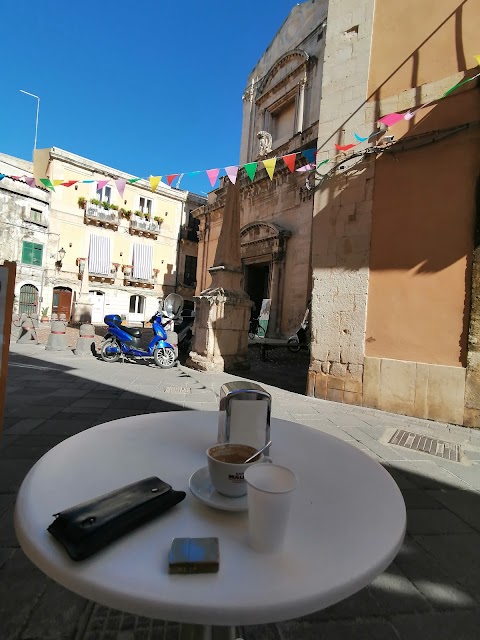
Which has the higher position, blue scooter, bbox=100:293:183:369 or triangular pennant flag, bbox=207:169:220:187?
triangular pennant flag, bbox=207:169:220:187

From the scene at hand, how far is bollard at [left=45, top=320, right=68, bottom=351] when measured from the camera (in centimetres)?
816

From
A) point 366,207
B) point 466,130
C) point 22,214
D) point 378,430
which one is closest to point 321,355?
point 378,430

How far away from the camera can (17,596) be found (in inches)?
51.6

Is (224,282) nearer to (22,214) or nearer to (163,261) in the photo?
(22,214)

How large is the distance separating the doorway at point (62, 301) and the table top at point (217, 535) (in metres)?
22.5

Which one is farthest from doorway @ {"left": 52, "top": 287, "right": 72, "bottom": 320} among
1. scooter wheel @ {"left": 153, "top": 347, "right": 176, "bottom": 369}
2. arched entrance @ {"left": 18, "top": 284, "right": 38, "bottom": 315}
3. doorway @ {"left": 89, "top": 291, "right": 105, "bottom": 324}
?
scooter wheel @ {"left": 153, "top": 347, "right": 176, "bottom": 369}

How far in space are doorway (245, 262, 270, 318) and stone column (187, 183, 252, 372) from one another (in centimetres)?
699

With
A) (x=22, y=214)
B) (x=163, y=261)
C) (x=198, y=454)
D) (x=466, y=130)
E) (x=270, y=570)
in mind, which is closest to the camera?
(x=270, y=570)

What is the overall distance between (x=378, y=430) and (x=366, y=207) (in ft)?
9.88

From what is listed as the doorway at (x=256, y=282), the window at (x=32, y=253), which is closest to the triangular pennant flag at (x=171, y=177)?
the doorway at (x=256, y=282)

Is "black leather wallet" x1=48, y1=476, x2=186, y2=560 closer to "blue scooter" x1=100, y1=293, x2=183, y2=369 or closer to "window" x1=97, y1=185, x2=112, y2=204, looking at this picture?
"blue scooter" x1=100, y1=293, x2=183, y2=369

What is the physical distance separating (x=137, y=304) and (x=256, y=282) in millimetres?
12321

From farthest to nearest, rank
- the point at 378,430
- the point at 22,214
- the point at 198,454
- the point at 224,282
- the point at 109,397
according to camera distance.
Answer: the point at 22,214, the point at 224,282, the point at 109,397, the point at 378,430, the point at 198,454

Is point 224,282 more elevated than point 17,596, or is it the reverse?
point 224,282
